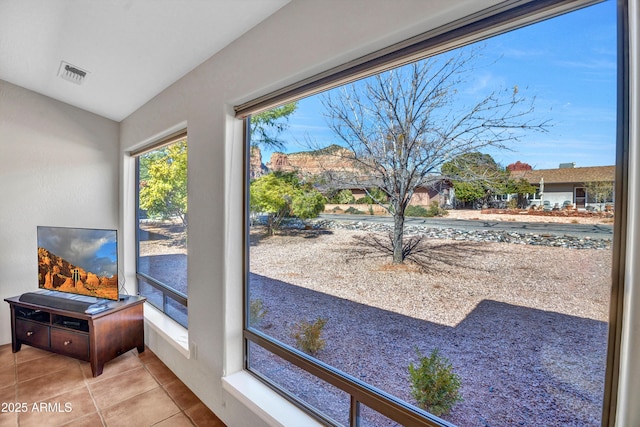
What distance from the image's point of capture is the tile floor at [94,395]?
1.86 meters

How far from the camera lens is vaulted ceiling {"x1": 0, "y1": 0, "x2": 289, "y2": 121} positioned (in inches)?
57.9

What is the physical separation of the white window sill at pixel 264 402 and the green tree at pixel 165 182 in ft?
4.41

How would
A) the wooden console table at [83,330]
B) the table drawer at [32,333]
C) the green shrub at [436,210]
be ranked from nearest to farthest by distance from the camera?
the green shrub at [436,210] → the wooden console table at [83,330] → the table drawer at [32,333]

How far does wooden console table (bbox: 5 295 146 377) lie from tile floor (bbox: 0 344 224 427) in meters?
0.12

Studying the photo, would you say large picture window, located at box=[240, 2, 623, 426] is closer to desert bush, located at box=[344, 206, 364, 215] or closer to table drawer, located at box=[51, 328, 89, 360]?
desert bush, located at box=[344, 206, 364, 215]

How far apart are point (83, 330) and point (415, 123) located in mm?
2969

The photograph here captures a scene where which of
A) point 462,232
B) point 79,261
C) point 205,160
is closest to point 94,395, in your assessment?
point 79,261

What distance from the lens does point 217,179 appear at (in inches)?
72.0

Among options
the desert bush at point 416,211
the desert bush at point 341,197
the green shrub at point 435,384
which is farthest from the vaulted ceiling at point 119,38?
the green shrub at point 435,384

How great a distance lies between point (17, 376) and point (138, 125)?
7.76 ft

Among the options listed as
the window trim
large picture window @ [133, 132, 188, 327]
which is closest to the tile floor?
large picture window @ [133, 132, 188, 327]

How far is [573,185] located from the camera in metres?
0.83

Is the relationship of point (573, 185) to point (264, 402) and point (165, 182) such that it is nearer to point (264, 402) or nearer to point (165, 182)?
point (264, 402)

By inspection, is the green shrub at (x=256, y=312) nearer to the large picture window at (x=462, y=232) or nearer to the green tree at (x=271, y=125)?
the large picture window at (x=462, y=232)
